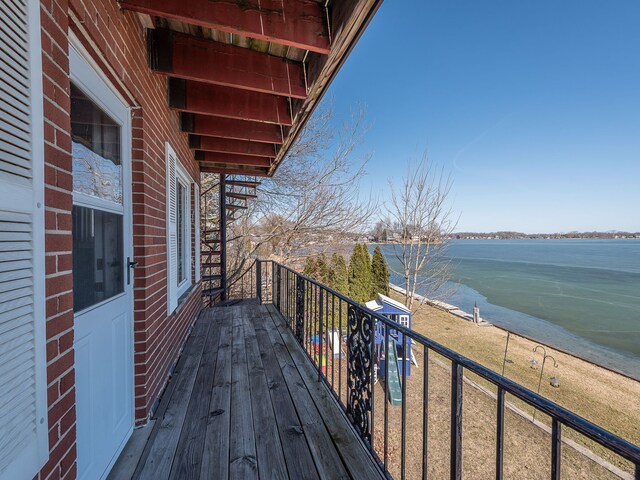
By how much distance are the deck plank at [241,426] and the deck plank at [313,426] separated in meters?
0.33

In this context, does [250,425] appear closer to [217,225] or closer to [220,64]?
[220,64]

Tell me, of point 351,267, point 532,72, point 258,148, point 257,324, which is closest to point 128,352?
point 257,324

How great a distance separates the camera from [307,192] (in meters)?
9.38

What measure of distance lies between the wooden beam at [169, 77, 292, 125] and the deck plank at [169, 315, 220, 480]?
2.34 m

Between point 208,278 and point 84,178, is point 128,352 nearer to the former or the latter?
point 84,178

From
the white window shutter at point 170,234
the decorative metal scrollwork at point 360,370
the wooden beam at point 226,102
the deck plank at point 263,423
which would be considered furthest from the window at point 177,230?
the decorative metal scrollwork at point 360,370

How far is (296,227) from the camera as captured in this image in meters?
9.59

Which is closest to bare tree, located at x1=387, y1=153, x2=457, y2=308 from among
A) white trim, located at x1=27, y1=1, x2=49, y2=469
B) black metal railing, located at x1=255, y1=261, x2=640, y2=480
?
black metal railing, located at x1=255, y1=261, x2=640, y2=480

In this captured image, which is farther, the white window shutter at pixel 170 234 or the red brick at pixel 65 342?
the white window shutter at pixel 170 234

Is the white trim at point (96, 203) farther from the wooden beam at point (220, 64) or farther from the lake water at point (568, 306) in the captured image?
the lake water at point (568, 306)

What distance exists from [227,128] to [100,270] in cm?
218

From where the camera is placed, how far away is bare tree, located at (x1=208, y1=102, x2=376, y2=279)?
9.15 m

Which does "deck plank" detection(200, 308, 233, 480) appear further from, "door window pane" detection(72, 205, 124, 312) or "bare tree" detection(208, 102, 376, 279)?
"bare tree" detection(208, 102, 376, 279)

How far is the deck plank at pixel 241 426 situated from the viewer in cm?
148
